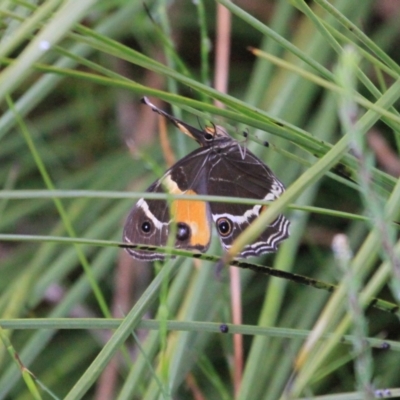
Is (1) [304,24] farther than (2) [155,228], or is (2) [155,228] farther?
(1) [304,24]

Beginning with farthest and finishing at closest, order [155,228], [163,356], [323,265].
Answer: [323,265] → [155,228] → [163,356]

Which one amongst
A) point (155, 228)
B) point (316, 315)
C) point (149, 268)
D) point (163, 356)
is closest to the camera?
point (163, 356)

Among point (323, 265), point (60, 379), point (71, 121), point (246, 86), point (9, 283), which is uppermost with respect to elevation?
point (246, 86)

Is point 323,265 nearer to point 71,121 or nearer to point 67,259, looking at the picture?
point 67,259

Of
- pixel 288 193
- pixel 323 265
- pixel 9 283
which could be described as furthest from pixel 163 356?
pixel 9 283
